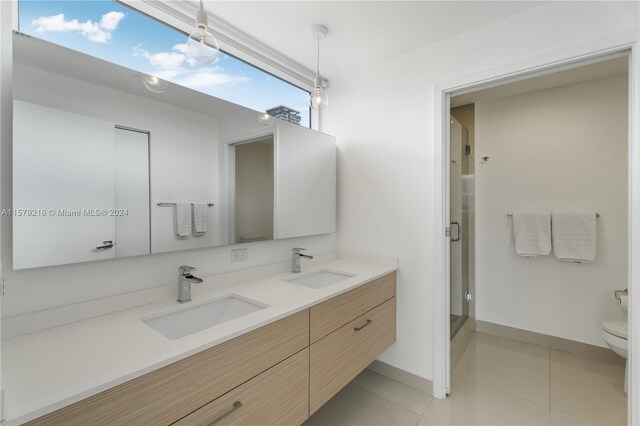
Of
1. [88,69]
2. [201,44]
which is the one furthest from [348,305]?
[88,69]

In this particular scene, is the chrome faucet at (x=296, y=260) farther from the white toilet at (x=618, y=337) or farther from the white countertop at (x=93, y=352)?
the white toilet at (x=618, y=337)

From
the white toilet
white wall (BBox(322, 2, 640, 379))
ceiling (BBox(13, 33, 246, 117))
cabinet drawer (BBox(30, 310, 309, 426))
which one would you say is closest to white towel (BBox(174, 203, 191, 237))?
ceiling (BBox(13, 33, 246, 117))

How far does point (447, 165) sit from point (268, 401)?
1.72 metres

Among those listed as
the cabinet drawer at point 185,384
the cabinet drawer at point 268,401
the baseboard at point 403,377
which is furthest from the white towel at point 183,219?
the baseboard at point 403,377

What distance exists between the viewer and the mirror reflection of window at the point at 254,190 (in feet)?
5.96

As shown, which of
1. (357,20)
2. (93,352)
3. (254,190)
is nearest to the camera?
(93,352)

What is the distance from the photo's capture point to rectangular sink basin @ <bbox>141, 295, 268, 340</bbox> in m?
1.31

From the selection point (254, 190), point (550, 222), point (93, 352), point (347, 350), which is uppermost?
point (254, 190)

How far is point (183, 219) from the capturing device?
153cm

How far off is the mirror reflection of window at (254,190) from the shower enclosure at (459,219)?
1.44 m

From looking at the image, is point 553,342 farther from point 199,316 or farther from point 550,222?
point 199,316

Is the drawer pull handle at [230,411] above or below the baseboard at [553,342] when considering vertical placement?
above

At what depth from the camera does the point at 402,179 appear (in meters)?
2.16

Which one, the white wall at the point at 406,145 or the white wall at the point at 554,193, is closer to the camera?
the white wall at the point at 406,145
